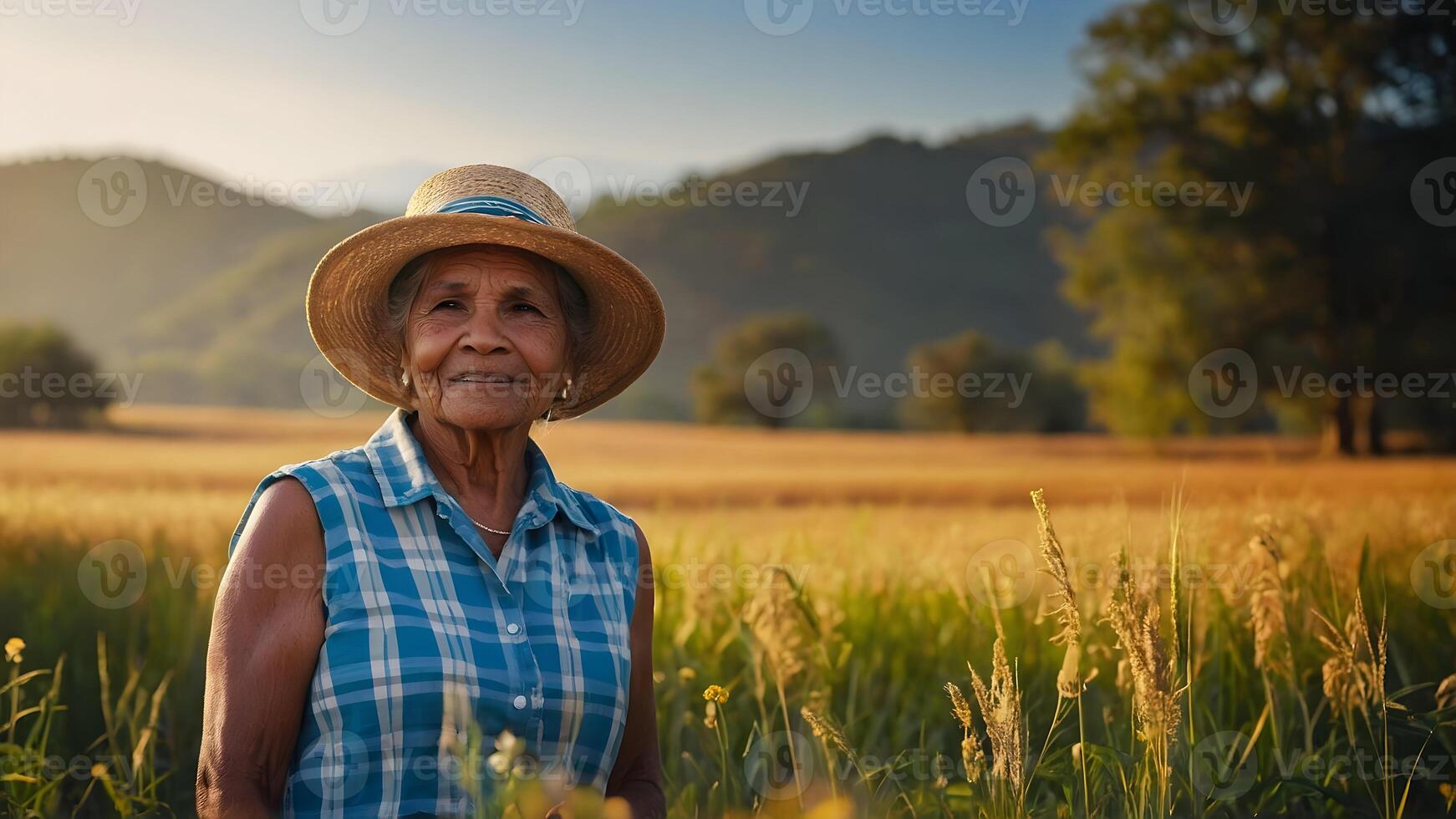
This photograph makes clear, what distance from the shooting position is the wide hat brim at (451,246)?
8.33 ft

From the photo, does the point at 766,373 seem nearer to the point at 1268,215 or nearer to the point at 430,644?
the point at 1268,215


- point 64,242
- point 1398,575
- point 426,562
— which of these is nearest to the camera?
point 426,562

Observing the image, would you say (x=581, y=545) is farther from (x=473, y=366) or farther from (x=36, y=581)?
(x=36, y=581)

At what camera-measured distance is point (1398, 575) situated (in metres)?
5.45

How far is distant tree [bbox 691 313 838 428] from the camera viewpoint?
207ft

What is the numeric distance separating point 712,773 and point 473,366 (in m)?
1.85

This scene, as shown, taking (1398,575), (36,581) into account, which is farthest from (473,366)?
(1398,575)

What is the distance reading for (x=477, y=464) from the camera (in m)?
2.67

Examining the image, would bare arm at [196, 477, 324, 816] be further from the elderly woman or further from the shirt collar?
the shirt collar

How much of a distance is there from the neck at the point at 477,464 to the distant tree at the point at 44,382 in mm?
19714

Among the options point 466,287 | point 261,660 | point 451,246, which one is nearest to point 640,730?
point 261,660

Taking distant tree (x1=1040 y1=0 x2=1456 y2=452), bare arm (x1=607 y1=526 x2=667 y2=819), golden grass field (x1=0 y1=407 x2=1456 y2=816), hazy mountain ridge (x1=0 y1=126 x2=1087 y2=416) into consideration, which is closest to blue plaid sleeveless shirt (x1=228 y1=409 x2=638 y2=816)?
bare arm (x1=607 y1=526 x2=667 y2=819)

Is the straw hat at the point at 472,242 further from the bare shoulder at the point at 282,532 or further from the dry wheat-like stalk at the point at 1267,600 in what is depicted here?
the dry wheat-like stalk at the point at 1267,600

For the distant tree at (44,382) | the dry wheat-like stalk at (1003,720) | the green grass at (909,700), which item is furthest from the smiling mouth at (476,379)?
the distant tree at (44,382)
